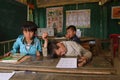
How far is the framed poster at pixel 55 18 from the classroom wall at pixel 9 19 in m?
2.48

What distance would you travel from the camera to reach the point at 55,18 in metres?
7.09

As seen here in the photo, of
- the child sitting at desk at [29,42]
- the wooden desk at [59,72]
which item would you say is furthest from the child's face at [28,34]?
the wooden desk at [59,72]

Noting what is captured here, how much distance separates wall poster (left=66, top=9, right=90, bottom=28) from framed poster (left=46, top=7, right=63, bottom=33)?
0.90 feet

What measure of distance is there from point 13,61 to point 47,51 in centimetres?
47

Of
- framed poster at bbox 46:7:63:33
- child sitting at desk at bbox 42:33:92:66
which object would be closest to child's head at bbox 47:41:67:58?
child sitting at desk at bbox 42:33:92:66

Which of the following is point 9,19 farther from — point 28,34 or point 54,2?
point 54,2

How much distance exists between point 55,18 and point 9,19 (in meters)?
3.25

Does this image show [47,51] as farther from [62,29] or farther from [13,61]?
[62,29]

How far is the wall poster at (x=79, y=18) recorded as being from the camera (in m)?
6.66

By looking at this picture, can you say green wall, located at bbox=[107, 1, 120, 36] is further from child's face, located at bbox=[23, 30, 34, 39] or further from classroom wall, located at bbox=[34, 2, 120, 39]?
child's face, located at bbox=[23, 30, 34, 39]

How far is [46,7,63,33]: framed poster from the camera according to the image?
700 centimetres

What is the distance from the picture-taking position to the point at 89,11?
6609 mm

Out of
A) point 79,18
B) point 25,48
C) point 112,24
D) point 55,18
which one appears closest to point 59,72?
point 25,48

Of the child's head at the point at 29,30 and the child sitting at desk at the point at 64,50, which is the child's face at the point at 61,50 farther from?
the child's head at the point at 29,30
